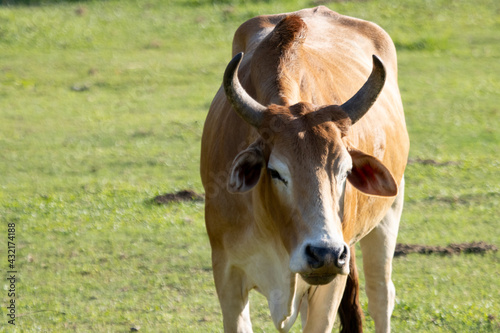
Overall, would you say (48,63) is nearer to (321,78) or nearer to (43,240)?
(43,240)

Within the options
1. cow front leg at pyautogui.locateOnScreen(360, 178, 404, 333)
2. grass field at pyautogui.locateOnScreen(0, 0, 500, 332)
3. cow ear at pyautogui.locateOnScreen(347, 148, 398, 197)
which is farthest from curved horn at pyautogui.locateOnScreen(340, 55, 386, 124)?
grass field at pyautogui.locateOnScreen(0, 0, 500, 332)

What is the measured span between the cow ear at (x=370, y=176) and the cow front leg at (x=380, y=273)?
1439mm

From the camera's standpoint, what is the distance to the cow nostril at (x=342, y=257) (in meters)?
3.19

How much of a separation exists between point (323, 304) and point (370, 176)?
0.92 meters

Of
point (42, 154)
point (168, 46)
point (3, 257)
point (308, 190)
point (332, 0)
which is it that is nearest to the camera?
point (308, 190)

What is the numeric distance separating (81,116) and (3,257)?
13.5 feet

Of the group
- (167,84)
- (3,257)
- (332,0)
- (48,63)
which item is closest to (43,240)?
(3,257)

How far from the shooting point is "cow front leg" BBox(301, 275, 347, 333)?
14.2ft

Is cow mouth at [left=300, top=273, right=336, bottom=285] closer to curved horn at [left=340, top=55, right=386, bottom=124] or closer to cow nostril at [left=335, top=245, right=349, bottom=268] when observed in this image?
cow nostril at [left=335, top=245, right=349, bottom=268]

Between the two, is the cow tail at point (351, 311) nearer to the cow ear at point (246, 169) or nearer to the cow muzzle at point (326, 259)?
the cow ear at point (246, 169)

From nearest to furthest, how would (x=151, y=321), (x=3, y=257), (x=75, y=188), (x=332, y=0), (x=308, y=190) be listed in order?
(x=308, y=190), (x=151, y=321), (x=3, y=257), (x=75, y=188), (x=332, y=0)

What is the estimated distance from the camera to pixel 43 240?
6.68m

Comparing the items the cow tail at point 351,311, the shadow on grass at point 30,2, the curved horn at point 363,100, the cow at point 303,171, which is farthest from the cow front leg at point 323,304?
the shadow on grass at point 30,2

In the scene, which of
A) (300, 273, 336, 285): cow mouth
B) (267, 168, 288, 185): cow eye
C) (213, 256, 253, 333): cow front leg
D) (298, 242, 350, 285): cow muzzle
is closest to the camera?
(298, 242, 350, 285): cow muzzle
